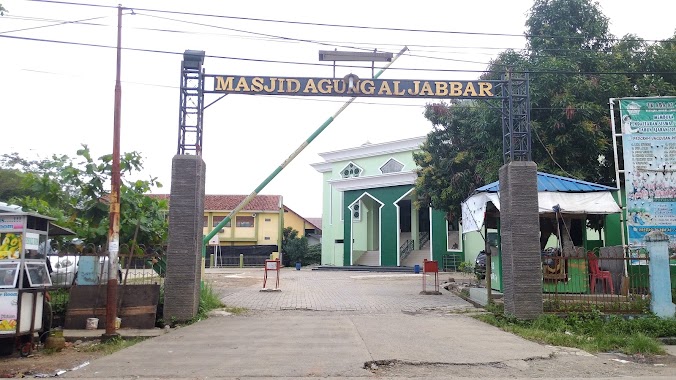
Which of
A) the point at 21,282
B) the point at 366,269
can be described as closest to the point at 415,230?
the point at 366,269

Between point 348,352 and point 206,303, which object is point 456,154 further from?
point 348,352

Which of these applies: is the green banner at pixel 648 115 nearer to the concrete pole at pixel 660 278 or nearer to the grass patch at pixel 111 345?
the concrete pole at pixel 660 278

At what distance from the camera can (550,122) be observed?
670 inches

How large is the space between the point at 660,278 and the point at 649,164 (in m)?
3.27

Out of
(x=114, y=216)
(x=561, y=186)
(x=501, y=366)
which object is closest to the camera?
(x=501, y=366)

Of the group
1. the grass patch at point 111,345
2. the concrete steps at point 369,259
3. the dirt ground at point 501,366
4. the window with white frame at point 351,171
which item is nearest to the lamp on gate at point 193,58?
the grass patch at point 111,345

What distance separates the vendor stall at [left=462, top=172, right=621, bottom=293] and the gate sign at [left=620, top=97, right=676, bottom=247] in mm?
618

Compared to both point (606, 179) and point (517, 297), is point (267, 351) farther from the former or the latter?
point (606, 179)

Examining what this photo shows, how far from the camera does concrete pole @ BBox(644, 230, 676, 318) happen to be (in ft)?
38.4

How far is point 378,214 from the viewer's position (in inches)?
1548

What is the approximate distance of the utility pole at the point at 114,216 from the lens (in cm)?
1029

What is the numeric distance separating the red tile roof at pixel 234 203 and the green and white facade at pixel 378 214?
8.70 meters

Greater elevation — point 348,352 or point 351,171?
point 351,171

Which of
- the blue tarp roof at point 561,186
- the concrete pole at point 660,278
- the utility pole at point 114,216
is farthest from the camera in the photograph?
the blue tarp roof at point 561,186
